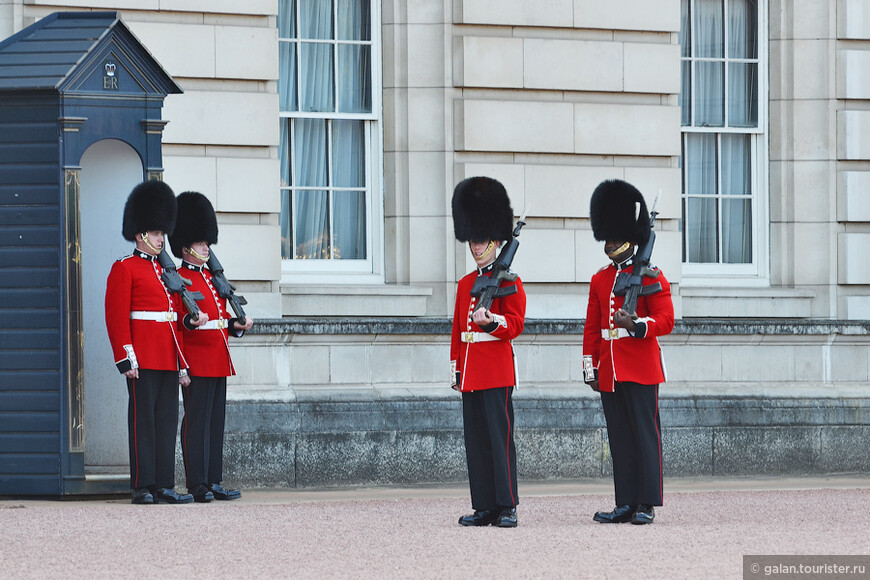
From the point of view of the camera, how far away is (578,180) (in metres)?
10.1

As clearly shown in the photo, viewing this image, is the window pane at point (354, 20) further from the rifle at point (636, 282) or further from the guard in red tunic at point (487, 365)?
the rifle at point (636, 282)

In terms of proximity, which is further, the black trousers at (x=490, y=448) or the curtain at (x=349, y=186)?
the curtain at (x=349, y=186)

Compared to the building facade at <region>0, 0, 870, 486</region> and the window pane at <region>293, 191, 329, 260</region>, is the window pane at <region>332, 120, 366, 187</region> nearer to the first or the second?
the building facade at <region>0, 0, 870, 486</region>

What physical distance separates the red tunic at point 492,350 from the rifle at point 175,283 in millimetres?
1627

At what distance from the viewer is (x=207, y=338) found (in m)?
8.25

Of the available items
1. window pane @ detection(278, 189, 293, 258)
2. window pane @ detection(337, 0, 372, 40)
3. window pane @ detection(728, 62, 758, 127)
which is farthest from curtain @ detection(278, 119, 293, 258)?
window pane @ detection(728, 62, 758, 127)

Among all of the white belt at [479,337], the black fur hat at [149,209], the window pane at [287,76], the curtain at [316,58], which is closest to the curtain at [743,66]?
the curtain at [316,58]

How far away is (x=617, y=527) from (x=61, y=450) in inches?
113

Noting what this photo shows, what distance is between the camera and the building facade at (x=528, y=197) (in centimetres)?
941

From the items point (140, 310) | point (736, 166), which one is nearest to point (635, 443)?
point (140, 310)

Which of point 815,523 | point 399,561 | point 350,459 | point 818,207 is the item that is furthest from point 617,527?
point 818,207

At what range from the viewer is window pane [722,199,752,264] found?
1091 cm

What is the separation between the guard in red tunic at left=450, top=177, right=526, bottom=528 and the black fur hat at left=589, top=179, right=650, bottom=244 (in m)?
0.48

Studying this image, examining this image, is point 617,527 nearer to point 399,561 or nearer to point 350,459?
point 399,561
